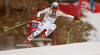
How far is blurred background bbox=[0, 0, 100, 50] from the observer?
2727mm

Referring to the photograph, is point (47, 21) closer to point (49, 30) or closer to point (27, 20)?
point (49, 30)

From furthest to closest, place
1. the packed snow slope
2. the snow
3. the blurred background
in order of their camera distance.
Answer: the snow, the blurred background, the packed snow slope

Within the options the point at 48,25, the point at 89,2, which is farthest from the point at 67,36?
the point at 89,2

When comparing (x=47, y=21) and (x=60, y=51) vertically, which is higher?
(x=47, y=21)

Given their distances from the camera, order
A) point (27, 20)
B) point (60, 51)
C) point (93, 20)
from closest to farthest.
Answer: point (60, 51) < point (27, 20) < point (93, 20)

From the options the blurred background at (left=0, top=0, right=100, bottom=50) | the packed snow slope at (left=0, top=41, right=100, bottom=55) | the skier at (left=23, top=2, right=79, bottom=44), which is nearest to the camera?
the packed snow slope at (left=0, top=41, right=100, bottom=55)

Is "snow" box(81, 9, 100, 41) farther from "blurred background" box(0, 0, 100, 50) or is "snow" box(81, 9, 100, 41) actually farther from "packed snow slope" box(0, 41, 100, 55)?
"packed snow slope" box(0, 41, 100, 55)

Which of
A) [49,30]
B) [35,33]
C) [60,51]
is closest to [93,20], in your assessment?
[49,30]

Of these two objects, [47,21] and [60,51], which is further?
[47,21]

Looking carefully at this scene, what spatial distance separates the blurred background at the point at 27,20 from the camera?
2.73 meters

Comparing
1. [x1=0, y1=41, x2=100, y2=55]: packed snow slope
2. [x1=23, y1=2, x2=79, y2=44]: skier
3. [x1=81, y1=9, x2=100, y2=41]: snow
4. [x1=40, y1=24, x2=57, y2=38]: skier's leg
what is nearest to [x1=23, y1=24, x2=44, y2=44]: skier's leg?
[x1=23, y1=2, x2=79, y2=44]: skier

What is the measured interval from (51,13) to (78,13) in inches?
36.8

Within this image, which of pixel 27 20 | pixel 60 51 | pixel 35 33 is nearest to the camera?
pixel 60 51

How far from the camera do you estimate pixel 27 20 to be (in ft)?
9.25
